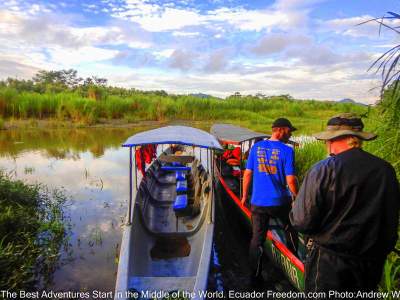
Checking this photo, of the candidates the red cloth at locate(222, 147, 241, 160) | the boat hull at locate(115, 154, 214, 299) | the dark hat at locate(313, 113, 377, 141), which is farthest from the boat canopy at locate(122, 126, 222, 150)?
the red cloth at locate(222, 147, 241, 160)

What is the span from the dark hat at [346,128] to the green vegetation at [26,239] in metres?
3.51

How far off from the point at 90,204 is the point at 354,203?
6.39m

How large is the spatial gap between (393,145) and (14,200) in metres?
5.99

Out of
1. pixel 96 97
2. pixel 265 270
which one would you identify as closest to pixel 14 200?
pixel 265 270

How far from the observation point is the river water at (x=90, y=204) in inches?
183

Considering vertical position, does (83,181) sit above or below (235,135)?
below

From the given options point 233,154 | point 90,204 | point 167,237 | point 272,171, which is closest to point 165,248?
point 167,237

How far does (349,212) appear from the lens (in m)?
2.12

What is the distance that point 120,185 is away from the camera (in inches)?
359

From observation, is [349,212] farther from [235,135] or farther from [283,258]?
[235,135]

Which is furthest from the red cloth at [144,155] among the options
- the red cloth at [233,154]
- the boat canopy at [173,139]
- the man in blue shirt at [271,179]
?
the man in blue shirt at [271,179]

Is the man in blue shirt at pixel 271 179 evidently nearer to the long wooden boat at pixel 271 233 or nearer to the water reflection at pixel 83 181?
the long wooden boat at pixel 271 233

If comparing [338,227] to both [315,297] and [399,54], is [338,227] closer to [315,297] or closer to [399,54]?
[315,297]

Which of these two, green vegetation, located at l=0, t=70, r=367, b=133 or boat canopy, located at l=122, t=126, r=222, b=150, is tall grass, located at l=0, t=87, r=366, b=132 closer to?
green vegetation, located at l=0, t=70, r=367, b=133
